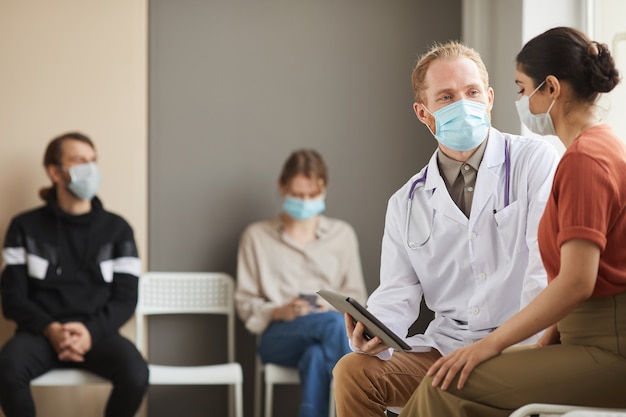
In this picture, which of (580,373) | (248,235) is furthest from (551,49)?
(248,235)

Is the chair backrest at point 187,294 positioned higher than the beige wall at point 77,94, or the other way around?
the beige wall at point 77,94

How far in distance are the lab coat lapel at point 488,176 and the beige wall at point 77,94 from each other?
2.64 metres

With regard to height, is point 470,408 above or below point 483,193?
below

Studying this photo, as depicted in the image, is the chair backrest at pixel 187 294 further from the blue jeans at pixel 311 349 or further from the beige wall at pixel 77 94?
the blue jeans at pixel 311 349

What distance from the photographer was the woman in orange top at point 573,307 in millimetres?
1771

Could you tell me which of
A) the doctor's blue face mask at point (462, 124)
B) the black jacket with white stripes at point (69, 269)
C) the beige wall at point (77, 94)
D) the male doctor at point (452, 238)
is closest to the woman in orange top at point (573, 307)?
the male doctor at point (452, 238)

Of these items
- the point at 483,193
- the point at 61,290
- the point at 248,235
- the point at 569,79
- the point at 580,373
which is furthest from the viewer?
the point at 248,235

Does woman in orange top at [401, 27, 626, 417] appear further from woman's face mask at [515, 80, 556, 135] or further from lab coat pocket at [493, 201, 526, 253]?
lab coat pocket at [493, 201, 526, 253]

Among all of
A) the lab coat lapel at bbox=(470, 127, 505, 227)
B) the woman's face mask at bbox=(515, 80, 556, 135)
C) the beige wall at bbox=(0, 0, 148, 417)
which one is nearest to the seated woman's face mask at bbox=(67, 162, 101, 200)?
the beige wall at bbox=(0, 0, 148, 417)

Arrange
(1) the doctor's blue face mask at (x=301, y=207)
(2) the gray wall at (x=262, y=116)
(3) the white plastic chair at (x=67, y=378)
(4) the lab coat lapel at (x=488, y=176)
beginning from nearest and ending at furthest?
(4) the lab coat lapel at (x=488, y=176), (3) the white plastic chair at (x=67, y=378), (1) the doctor's blue face mask at (x=301, y=207), (2) the gray wall at (x=262, y=116)

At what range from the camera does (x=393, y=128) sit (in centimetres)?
479

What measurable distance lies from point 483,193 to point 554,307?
58 centimetres

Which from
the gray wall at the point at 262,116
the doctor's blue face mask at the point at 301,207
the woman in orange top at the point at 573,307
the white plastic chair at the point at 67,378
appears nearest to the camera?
the woman in orange top at the point at 573,307

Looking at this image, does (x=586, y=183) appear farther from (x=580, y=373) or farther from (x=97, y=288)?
(x=97, y=288)
